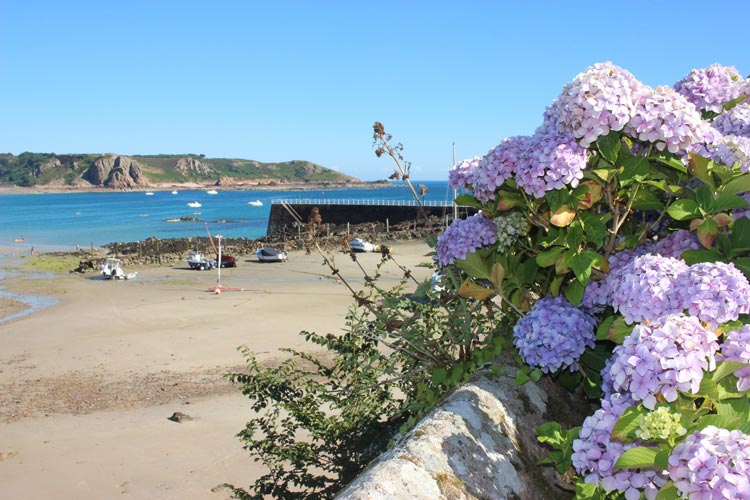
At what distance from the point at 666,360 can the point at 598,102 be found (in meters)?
1.13

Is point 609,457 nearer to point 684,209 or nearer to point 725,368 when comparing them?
point 725,368

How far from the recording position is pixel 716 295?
5.86ft

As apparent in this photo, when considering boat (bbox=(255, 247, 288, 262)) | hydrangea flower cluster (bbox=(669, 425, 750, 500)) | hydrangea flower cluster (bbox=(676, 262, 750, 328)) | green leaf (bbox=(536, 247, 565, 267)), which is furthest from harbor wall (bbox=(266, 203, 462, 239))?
hydrangea flower cluster (bbox=(669, 425, 750, 500))

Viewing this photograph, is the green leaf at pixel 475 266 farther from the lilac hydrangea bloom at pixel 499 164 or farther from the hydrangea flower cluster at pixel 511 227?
the lilac hydrangea bloom at pixel 499 164

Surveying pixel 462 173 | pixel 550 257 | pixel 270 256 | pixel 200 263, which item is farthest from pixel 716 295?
Answer: pixel 270 256

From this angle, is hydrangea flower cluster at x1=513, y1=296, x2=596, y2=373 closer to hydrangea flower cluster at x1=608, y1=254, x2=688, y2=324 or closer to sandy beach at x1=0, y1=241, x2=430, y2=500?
hydrangea flower cluster at x1=608, y1=254, x2=688, y2=324

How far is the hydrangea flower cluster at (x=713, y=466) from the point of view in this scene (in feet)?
4.26

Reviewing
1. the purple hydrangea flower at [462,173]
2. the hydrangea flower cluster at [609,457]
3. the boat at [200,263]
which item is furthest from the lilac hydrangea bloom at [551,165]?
the boat at [200,263]

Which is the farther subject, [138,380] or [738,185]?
[138,380]

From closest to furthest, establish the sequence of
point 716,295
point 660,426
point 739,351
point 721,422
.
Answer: point 660,426 < point 721,422 < point 739,351 < point 716,295

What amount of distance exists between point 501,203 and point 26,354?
21776mm

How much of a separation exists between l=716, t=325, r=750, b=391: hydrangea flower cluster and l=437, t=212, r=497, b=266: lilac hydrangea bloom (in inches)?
49.1

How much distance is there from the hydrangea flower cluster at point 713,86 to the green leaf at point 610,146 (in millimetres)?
864

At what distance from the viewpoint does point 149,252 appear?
54.9 meters
